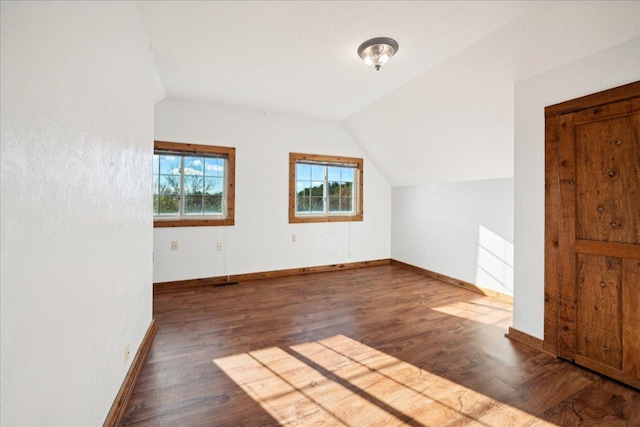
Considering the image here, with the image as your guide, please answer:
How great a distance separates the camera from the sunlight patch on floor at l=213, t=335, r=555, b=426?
1.56m

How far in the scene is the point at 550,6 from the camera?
6.10ft

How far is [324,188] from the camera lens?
4.93m

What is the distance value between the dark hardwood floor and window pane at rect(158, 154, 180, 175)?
1808 millimetres

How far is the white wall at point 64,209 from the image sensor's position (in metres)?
0.77

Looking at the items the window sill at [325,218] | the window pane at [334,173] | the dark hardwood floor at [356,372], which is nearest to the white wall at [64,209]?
the dark hardwood floor at [356,372]

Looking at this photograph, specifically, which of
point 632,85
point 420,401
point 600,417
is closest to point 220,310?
point 420,401

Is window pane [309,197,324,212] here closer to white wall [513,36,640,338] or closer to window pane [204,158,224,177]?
window pane [204,158,224,177]

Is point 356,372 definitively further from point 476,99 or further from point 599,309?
point 476,99

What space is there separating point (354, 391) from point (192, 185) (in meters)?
3.42

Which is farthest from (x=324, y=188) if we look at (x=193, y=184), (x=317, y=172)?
(x=193, y=184)

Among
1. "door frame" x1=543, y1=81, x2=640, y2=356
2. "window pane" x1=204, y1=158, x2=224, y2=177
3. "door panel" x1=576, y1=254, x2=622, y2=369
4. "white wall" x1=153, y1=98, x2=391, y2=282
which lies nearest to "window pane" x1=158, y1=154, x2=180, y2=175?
"white wall" x1=153, y1=98, x2=391, y2=282

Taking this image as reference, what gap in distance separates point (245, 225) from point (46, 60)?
339 cm

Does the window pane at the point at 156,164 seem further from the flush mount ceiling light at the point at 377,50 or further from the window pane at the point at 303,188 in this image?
the flush mount ceiling light at the point at 377,50

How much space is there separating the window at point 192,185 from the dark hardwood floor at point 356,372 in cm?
130
